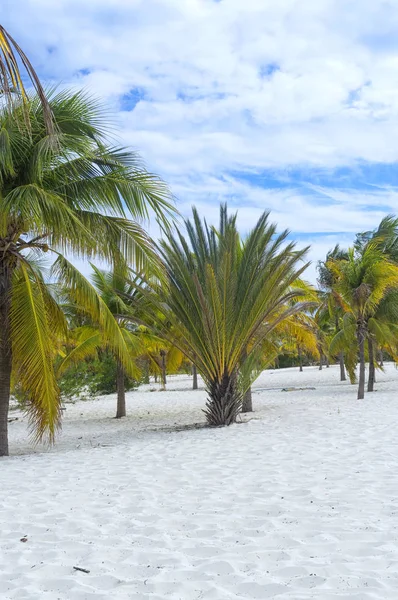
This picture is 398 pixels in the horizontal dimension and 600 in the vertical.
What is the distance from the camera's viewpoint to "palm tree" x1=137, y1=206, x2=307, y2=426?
1070cm

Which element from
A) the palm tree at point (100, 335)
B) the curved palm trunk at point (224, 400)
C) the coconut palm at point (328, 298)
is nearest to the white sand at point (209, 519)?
the curved palm trunk at point (224, 400)

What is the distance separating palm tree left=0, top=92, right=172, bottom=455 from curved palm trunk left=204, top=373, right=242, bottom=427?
318 centimetres

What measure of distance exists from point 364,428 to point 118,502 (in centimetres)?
512

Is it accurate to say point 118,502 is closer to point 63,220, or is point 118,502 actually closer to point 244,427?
point 63,220

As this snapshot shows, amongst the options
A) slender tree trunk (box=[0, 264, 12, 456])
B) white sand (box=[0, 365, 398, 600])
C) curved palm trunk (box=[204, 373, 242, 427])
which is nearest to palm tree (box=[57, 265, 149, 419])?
curved palm trunk (box=[204, 373, 242, 427])

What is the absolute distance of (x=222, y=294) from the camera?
422 inches

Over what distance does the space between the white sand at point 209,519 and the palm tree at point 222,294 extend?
2275 millimetres

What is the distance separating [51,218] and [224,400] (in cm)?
520

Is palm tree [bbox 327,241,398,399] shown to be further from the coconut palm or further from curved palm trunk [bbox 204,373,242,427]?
the coconut palm

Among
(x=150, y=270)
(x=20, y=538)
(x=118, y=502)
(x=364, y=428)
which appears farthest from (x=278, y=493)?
(x=150, y=270)

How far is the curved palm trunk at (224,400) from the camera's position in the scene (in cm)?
1102

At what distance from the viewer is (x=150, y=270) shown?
9.59 metres

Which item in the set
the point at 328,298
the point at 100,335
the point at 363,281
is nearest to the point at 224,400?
the point at 100,335

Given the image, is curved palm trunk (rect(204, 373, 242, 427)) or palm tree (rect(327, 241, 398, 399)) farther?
palm tree (rect(327, 241, 398, 399))
